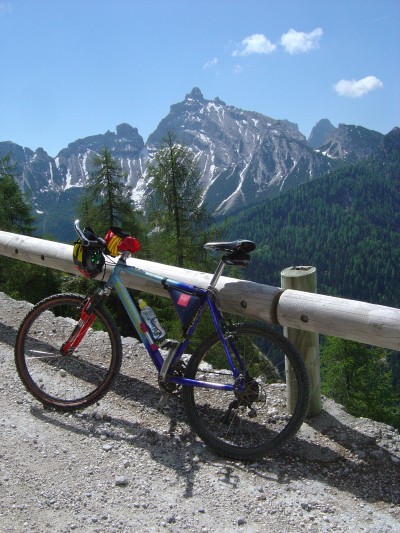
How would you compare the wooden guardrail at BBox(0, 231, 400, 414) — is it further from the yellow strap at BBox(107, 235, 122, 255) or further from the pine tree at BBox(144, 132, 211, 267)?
the pine tree at BBox(144, 132, 211, 267)

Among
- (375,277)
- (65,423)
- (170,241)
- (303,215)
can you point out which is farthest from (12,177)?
A: (303,215)

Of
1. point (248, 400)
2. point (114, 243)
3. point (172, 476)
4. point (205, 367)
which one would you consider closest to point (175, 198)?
point (205, 367)

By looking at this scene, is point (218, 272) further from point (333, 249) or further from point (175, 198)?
point (333, 249)

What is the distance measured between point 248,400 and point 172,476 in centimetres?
79

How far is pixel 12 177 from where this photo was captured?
94.7 ft

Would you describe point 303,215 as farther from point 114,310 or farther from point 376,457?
point 376,457

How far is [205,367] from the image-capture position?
173 inches

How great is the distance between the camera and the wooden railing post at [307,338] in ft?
12.7

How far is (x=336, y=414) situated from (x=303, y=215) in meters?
196

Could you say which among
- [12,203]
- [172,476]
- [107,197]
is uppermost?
[12,203]

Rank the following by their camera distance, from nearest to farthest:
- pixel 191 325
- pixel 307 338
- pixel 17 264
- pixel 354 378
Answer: pixel 191 325 < pixel 307 338 < pixel 17 264 < pixel 354 378

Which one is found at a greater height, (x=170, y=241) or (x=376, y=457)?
(x=170, y=241)

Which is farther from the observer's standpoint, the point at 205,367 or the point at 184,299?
the point at 205,367

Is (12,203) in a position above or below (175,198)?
above
